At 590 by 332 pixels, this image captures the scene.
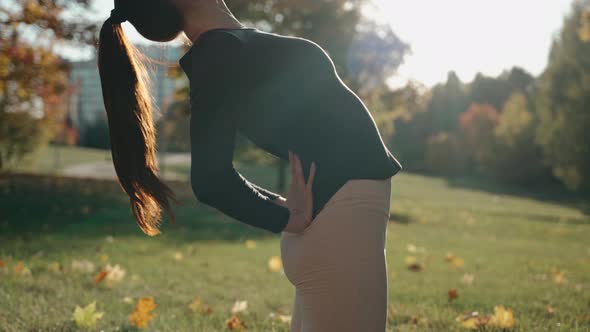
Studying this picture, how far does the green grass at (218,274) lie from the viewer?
345 cm

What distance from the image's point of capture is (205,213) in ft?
40.2

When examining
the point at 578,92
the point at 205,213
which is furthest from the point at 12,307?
the point at 578,92

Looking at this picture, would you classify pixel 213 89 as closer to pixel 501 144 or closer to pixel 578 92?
pixel 578 92

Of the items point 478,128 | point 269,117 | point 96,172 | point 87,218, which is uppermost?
point 269,117

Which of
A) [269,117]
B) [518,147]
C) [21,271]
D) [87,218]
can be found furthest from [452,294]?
[518,147]

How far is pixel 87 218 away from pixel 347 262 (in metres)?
9.27

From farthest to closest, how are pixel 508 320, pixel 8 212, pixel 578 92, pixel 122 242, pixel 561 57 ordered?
pixel 561 57 < pixel 578 92 < pixel 8 212 < pixel 122 242 < pixel 508 320

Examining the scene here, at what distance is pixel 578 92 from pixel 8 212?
28.2m

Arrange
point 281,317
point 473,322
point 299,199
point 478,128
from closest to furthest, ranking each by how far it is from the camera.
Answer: point 299,199
point 473,322
point 281,317
point 478,128

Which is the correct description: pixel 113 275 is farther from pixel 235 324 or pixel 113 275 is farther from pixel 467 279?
pixel 467 279

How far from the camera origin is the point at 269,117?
171cm

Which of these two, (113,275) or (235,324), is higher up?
(235,324)

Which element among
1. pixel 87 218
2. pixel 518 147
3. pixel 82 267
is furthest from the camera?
pixel 518 147

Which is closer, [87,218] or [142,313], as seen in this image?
[142,313]
